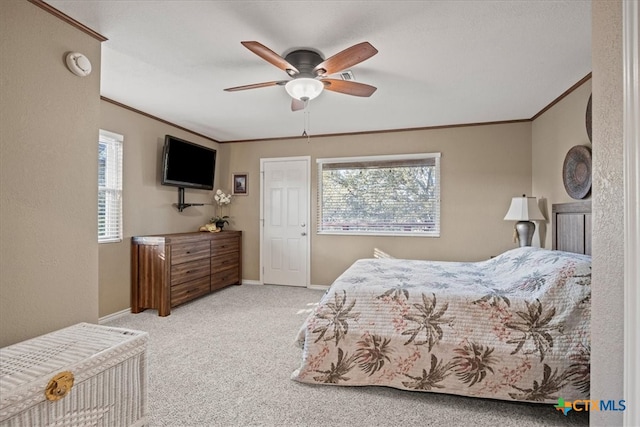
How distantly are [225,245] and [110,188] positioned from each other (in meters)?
1.74

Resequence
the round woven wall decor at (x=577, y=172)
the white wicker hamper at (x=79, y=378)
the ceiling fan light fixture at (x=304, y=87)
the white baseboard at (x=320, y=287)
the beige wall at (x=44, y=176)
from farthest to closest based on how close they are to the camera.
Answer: the white baseboard at (x=320, y=287) < the round woven wall decor at (x=577, y=172) < the ceiling fan light fixture at (x=304, y=87) < the beige wall at (x=44, y=176) < the white wicker hamper at (x=79, y=378)

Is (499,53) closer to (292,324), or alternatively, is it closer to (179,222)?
(292,324)

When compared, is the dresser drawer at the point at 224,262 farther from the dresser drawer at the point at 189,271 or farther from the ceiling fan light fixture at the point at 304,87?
the ceiling fan light fixture at the point at 304,87

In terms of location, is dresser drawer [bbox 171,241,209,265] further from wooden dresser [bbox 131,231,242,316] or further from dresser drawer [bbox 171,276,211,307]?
dresser drawer [bbox 171,276,211,307]

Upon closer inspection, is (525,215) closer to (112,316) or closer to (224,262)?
(224,262)

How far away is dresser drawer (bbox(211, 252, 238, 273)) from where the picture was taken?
450cm

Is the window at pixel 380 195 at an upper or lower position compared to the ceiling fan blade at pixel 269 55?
lower

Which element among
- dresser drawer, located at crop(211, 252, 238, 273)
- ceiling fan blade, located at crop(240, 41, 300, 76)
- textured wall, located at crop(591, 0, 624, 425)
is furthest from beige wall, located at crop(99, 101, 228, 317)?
textured wall, located at crop(591, 0, 624, 425)

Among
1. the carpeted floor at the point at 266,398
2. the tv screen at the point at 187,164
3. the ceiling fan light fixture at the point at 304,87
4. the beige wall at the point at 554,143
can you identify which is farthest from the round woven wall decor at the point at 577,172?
the tv screen at the point at 187,164

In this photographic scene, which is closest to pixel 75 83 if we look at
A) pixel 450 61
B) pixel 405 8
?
pixel 405 8

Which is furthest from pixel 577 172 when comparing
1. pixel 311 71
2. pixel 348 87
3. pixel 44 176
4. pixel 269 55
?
pixel 44 176

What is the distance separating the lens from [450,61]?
2469 mm

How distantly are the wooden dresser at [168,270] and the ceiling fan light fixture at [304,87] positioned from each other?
7.72 feet

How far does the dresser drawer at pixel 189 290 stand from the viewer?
3.72 metres
